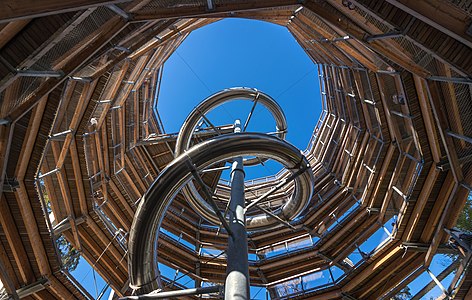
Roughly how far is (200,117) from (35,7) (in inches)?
373

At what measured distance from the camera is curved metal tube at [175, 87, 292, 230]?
12.6 m

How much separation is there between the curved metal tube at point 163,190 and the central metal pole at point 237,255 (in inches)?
42.9

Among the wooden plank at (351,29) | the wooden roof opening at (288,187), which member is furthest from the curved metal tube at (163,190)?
the wooden plank at (351,29)

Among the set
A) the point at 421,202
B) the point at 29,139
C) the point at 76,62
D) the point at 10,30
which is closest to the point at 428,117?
the point at 421,202

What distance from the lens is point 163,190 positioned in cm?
810

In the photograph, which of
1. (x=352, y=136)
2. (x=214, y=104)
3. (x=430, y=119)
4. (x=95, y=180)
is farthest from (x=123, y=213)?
(x=430, y=119)

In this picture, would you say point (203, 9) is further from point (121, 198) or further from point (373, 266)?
point (373, 266)

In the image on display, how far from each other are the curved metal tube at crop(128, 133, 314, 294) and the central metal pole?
1.09 meters

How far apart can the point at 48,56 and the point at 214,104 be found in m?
7.99

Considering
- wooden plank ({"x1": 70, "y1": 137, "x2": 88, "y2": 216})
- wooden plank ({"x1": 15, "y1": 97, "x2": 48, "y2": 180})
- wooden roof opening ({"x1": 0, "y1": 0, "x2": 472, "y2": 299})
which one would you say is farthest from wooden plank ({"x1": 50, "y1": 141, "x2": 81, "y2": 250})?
wooden plank ({"x1": 15, "y1": 97, "x2": 48, "y2": 180})

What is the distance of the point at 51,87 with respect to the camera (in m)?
Result: 6.62

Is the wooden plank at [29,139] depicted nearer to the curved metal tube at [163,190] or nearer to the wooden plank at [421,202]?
the curved metal tube at [163,190]

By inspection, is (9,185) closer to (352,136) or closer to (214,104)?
(214,104)

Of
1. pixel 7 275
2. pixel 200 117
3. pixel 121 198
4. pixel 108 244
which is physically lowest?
pixel 7 275
